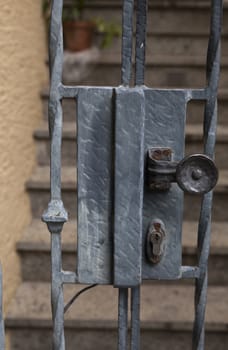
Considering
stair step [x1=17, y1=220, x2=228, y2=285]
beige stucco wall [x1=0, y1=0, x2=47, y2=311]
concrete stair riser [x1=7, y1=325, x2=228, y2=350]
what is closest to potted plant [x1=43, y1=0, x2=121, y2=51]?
beige stucco wall [x1=0, y1=0, x2=47, y2=311]

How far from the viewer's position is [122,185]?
0.60m

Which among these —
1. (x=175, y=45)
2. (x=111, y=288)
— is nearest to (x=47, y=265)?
(x=111, y=288)

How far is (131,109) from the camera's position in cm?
58

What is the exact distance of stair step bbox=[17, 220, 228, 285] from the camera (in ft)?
5.66

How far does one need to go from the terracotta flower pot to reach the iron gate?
6.24ft

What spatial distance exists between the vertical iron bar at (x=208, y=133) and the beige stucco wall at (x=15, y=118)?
1000 mm

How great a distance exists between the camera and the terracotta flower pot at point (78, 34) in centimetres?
241

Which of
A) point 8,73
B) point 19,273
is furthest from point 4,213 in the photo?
point 8,73

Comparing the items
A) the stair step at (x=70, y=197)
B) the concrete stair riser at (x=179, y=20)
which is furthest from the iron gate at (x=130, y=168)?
the concrete stair riser at (x=179, y=20)

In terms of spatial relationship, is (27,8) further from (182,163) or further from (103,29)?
(182,163)

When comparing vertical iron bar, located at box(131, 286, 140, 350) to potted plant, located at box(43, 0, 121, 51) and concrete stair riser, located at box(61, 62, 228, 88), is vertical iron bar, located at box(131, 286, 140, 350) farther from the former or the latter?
potted plant, located at box(43, 0, 121, 51)

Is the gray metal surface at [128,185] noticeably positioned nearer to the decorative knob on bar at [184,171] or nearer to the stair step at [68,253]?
the decorative knob on bar at [184,171]

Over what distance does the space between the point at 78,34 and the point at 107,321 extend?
5.00 ft

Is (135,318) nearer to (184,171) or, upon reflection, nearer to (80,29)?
(184,171)
